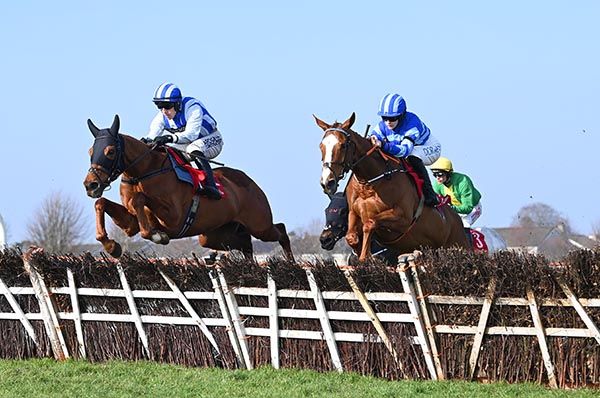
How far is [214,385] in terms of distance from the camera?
954cm

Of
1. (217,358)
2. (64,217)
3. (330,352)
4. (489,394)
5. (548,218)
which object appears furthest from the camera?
(548,218)

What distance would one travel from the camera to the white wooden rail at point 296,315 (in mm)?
9242

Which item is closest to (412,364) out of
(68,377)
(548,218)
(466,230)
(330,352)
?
(330,352)

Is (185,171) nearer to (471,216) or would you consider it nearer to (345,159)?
(345,159)

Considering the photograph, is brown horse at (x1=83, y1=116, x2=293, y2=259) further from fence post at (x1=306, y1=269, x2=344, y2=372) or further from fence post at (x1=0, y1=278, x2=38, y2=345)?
fence post at (x1=0, y1=278, x2=38, y2=345)

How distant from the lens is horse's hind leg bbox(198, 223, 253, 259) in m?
13.8

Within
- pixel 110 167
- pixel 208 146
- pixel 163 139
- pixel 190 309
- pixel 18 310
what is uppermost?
pixel 163 139

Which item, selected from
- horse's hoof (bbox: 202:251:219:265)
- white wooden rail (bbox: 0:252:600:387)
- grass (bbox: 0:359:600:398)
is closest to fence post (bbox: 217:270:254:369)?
white wooden rail (bbox: 0:252:600:387)

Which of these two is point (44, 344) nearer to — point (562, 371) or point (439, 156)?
point (439, 156)

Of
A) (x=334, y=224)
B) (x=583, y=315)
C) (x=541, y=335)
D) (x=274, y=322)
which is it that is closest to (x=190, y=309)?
(x=274, y=322)

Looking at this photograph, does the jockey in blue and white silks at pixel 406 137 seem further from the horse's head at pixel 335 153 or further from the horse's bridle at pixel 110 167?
the horse's bridle at pixel 110 167

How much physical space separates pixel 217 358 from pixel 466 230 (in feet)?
12.8

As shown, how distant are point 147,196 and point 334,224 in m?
2.16

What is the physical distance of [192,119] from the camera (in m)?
12.7
